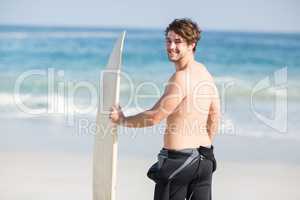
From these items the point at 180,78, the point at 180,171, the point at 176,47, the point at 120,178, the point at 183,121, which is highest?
the point at 176,47

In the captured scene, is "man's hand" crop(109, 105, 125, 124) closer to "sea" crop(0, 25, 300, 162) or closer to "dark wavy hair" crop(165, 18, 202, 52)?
"dark wavy hair" crop(165, 18, 202, 52)

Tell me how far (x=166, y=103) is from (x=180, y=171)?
0.24 metres

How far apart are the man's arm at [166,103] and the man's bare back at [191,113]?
0.04ft

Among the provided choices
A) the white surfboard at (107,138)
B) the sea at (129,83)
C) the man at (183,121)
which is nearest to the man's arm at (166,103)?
the man at (183,121)

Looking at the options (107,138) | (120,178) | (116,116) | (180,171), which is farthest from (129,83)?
(180,171)

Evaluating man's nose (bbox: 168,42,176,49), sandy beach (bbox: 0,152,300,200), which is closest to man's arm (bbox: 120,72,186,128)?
man's nose (bbox: 168,42,176,49)

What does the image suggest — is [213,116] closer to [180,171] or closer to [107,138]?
[180,171]

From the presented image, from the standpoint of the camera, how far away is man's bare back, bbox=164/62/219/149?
2434mm

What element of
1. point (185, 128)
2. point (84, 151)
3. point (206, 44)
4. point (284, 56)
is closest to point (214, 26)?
point (206, 44)

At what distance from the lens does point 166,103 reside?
94.4 inches

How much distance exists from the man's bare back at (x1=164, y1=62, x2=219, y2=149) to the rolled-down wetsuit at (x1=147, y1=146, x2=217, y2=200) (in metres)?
0.03

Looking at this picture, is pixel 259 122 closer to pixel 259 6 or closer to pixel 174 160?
pixel 174 160

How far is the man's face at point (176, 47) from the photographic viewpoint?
8.10 feet

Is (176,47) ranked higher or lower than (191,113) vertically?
higher
